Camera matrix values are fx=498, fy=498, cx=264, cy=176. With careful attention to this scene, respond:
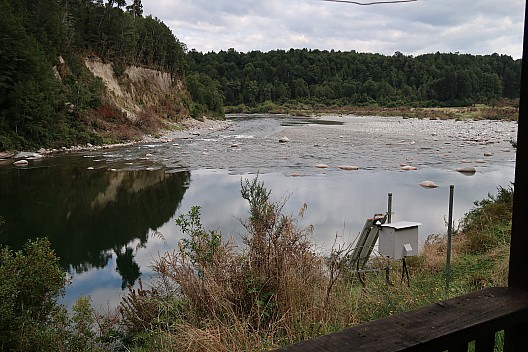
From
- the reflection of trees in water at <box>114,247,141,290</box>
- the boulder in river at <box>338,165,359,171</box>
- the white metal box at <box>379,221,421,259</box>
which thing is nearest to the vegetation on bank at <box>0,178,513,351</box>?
the white metal box at <box>379,221,421,259</box>

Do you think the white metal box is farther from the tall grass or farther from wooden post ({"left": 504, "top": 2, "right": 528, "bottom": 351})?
wooden post ({"left": 504, "top": 2, "right": 528, "bottom": 351})

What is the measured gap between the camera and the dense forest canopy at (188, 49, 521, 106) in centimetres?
9650

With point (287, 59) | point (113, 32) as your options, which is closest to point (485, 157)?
point (113, 32)

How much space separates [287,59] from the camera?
120m

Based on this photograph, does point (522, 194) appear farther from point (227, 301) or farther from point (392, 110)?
point (392, 110)

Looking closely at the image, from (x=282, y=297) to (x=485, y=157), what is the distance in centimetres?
2205

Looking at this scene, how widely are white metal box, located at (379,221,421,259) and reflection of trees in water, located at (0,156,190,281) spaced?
15.8 feet

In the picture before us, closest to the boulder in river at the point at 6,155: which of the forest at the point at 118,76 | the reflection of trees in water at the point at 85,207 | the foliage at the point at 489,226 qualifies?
the forest at the point at 118,76

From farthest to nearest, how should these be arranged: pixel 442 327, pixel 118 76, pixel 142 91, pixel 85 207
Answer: pixel 142 91 < pixel 118 76 < pixel 85 207 < pixel 442 327

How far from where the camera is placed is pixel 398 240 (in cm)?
602

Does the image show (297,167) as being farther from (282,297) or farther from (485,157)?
(282,297)

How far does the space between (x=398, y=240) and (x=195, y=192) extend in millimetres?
11033

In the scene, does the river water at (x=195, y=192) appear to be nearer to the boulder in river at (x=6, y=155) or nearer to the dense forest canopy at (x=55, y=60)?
the boulder in river at (x=6, y=155)

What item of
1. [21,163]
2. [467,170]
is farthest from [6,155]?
[467,170]
